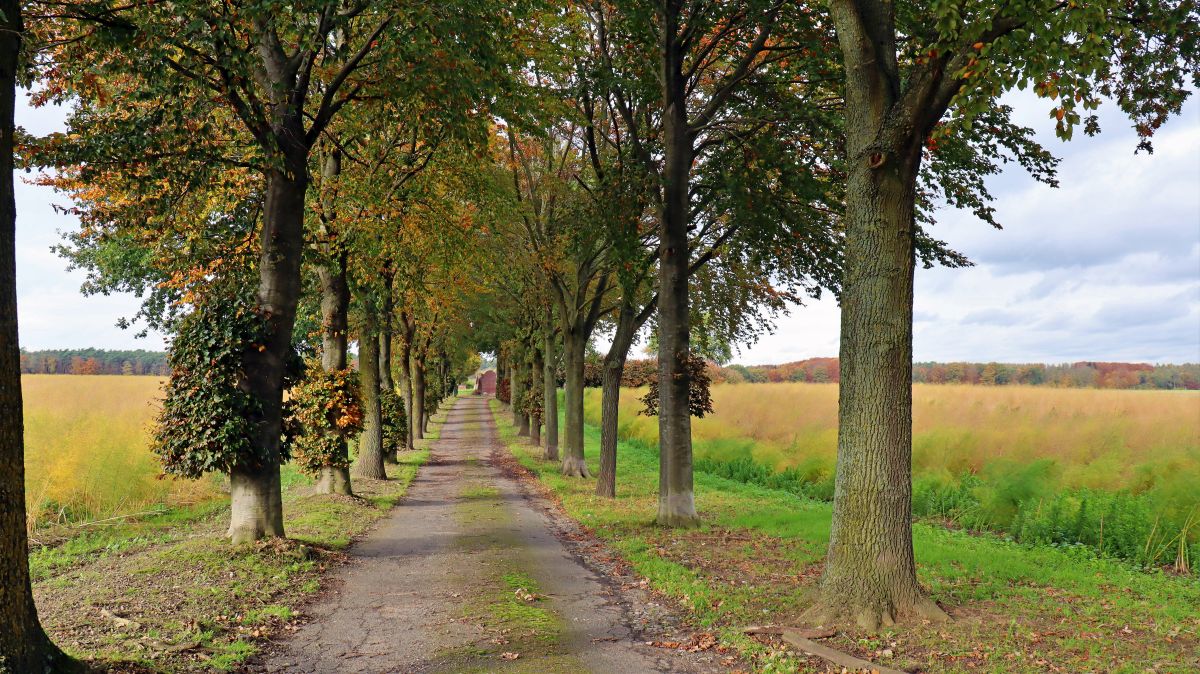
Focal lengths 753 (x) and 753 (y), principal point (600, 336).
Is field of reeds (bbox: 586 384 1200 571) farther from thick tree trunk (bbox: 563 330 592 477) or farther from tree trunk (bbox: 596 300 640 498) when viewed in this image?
tree trunk (bbox: 596 300 640 498)

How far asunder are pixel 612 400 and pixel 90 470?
10.3 meters

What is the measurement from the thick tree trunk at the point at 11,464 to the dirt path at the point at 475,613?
1669 millimetres

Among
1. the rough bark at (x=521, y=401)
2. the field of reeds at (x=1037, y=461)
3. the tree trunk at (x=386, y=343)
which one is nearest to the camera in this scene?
the field of reeds at (x=1037, y=461)

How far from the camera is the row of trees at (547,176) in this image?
6.95 metres

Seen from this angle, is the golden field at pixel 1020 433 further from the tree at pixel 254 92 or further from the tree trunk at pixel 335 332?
the tree at pixel 254 92

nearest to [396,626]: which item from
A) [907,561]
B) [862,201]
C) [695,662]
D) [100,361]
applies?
[695,662]

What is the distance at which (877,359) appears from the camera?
7.12 m

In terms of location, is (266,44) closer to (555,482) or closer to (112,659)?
(112,659)

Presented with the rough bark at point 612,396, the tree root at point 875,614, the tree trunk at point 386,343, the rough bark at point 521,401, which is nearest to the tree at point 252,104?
the tree root at point 875,614

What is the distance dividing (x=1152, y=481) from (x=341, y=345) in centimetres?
1576

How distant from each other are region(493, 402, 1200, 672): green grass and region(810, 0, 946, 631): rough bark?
476 millimetres

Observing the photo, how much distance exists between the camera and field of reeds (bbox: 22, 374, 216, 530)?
12969mm

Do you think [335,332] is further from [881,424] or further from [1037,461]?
[1037,461]

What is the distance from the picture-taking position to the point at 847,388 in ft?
24.3
